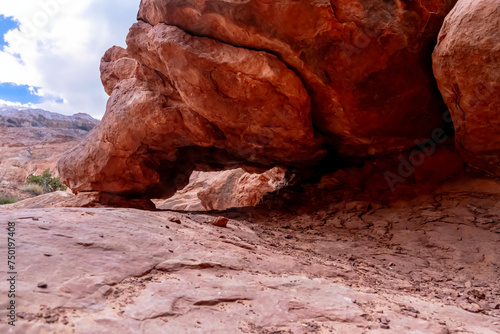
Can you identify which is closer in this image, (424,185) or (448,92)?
(448,92)

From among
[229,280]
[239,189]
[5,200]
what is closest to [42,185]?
[5,200]

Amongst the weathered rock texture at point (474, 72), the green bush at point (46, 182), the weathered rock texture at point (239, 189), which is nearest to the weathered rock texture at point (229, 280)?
the weathered rock texture at point (474, 72)

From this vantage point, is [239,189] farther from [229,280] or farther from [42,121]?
[42,121]

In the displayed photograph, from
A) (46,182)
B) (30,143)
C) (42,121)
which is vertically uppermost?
(42,121)

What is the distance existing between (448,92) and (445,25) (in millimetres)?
872

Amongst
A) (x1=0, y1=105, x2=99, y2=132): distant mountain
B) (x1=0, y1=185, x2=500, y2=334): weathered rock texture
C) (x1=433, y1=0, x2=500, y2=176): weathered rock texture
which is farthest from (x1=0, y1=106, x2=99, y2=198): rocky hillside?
(x1=433, y1=0, x2=500, y2=176): weathered rock texture

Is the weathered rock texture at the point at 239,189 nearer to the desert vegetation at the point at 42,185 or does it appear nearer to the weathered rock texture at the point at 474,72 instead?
the weathered rock texture at the point at 474,72

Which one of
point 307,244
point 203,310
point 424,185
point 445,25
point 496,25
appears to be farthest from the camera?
point 424,185

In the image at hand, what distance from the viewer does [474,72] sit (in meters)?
4.00

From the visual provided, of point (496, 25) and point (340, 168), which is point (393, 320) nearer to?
point (496, 25)

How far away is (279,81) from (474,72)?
97.8 inches

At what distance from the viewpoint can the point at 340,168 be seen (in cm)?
693

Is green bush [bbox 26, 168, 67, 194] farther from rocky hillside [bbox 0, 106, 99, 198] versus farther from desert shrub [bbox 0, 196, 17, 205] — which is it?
desert shrub [bbox 0, 196, 17, 205]

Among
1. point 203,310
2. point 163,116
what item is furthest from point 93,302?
point 163,116
